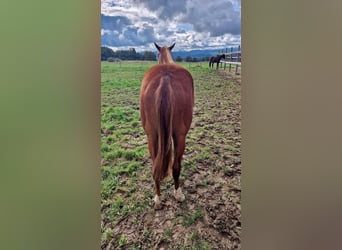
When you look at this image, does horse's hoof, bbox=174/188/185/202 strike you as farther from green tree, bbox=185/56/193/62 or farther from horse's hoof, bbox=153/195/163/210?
green tree, bbox=185/56/193/62

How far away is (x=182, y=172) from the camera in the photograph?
1555 mm

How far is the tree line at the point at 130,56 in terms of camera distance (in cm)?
149

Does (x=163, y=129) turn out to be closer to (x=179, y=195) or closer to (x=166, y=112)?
(x=166, y=112)

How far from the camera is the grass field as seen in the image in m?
1.48

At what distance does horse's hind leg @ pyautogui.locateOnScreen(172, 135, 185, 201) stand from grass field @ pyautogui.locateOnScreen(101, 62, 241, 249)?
0.03 m

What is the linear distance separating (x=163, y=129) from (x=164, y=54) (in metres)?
0.41

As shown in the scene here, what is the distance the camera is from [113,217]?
1457 mm

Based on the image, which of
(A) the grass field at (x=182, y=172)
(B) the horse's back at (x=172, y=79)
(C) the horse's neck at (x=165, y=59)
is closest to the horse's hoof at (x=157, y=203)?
(A) the grass field at (x=182, y=172)

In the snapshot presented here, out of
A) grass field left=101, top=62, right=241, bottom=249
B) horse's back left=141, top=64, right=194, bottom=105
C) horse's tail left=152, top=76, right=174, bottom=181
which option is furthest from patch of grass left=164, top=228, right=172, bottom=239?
horse's back left=141, top=64, right=194, bottom=105

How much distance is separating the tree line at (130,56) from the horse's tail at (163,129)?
13 cm

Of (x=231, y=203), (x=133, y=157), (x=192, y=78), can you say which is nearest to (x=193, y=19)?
(x=192, y=78)
